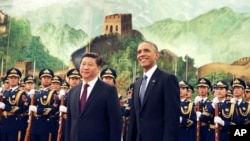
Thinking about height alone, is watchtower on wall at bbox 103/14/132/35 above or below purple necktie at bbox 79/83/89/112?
above

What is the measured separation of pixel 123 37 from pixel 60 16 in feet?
6.99

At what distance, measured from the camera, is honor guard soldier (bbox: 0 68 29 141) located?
Answer: 20.6ft

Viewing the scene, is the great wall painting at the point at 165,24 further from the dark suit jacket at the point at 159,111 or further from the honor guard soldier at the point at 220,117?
the dark suit jacket at the point at 159,111

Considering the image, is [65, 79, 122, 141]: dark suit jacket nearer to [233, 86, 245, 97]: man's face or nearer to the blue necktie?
the blue necktie

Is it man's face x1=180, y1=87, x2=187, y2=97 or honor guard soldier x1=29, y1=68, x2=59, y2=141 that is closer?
honor guard soldier x1=29, y1=68, x2=59, y2=141

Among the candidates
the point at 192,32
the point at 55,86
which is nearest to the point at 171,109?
the point at 55,86

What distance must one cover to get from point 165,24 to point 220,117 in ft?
19.7

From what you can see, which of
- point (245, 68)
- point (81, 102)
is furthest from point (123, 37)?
point (81, 102)

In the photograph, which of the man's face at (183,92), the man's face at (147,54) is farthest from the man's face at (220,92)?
the man's face at (147,54)

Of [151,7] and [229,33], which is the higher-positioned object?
[151,7]

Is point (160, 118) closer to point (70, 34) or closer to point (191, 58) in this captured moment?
point (191, 58)

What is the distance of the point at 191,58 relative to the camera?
35.8 ft

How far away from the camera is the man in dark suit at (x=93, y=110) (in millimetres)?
2914

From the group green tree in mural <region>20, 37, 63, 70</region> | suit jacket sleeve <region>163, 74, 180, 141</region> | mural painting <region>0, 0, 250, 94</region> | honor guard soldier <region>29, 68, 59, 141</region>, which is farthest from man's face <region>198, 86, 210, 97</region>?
green tree in mural <region>20, 37, 63, 70</region>
